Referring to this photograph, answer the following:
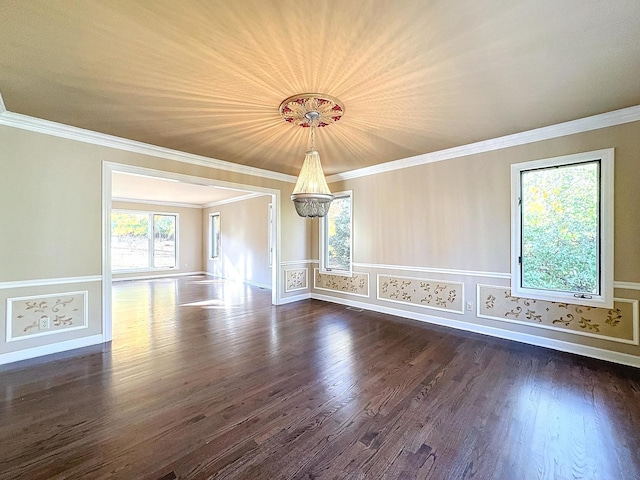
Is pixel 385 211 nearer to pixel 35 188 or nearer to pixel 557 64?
pixel 557 64

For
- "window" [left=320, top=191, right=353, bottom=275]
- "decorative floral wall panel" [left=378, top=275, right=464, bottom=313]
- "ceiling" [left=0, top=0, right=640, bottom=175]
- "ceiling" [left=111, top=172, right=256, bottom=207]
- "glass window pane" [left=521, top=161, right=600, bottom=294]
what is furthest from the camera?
"ceiling" [left=111, top=172, right=256, bottom=207]

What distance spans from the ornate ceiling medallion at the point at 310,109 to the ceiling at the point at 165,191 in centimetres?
339

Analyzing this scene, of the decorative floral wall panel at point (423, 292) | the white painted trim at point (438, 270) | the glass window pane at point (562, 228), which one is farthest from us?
the decorative floral wall panel at point (423, 292)

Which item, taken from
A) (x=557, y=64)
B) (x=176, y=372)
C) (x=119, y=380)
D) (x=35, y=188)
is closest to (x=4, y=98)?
(x=35, y=188)

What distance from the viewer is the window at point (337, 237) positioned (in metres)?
5.73

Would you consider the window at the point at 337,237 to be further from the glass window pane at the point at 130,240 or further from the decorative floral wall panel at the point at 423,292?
the glass window pane at the point at 130,240

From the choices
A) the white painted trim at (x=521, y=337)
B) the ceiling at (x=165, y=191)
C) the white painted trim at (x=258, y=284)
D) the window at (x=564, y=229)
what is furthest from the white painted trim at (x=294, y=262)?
the window at (x=564, y=229)

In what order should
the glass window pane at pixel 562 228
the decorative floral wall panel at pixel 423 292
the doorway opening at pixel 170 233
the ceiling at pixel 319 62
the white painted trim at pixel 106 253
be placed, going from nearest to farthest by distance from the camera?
the ceiling at pixel 319 62 → the glass window pane at pixel 562 228 → the white painted trim at pixel 106 253 → the decorative floral wall panel at pixel 423 292 → the doorway opening at pixel 170 233

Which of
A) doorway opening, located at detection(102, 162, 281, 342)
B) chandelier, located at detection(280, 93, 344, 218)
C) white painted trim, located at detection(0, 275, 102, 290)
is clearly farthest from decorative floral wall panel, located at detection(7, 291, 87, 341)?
doorway opening, located at detection(102, 162, 281, 342)

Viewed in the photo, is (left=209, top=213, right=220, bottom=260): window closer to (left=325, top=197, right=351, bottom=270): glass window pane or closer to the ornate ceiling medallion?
(left=325, top=197, right=351, bottom=270): glass window pane

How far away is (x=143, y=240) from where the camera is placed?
9469 millimetres

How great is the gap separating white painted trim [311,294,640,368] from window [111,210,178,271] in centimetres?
765

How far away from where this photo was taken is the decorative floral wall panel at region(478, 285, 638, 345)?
9.86 ft

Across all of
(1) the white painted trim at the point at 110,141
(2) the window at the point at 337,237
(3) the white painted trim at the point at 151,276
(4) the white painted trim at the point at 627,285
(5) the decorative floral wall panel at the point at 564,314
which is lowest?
(3) the white painted trim at the point at 151,276
